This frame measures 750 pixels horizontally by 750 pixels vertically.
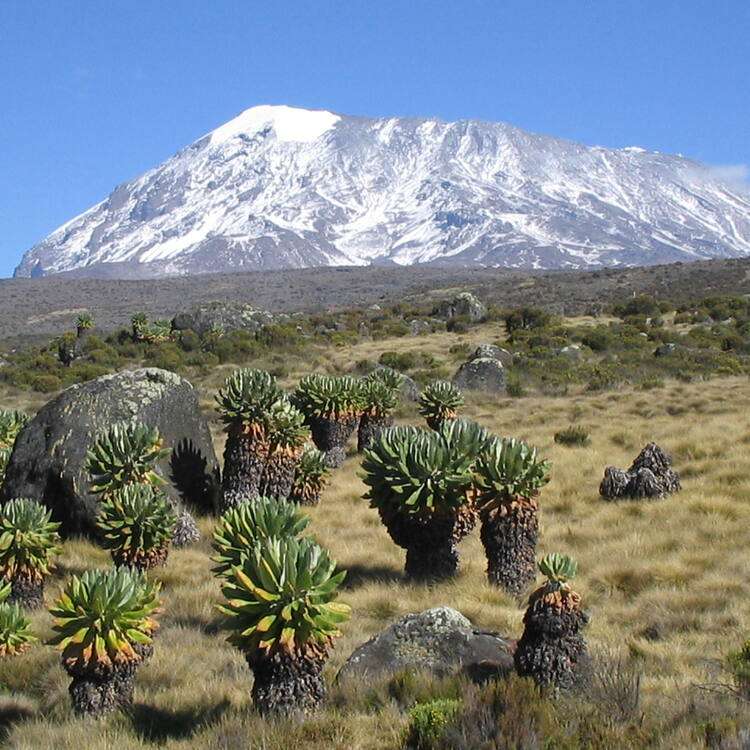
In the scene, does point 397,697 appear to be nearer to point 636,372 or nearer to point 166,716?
point 166,716

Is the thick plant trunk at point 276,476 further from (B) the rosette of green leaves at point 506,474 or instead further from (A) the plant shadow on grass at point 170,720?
(A) the plant shadow on grass at point 170,720

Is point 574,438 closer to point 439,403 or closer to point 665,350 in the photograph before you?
point 439,403

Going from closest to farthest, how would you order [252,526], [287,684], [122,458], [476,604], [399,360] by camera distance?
1. [287,684]
2. [252,526]
3. [476,604]
4. [122,458]
5. [399,360]

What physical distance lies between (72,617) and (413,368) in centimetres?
2654

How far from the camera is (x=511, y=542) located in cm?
965

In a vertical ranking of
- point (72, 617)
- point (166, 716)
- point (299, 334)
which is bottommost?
point (166, 716)

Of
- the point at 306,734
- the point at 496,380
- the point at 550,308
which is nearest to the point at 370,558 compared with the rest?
the point at 306,734

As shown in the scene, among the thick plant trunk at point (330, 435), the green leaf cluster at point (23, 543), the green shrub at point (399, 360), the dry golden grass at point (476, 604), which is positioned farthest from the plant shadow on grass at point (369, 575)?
the green shrub at point (399, 360)

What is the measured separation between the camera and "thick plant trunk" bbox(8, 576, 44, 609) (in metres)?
9.37

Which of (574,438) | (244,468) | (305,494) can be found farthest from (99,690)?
(574,438)

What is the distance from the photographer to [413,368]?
32750 mm

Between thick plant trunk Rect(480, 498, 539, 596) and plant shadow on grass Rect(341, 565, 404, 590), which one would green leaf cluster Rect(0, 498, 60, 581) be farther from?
thick plant trunk Rect(480, 498, 539, 596)

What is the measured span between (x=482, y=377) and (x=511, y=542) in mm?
18399

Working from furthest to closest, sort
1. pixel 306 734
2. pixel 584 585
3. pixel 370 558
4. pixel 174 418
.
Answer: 1. pixel 174 418
2. pixel 370 558
3. pixel 584 585
4. pixel 306 734
